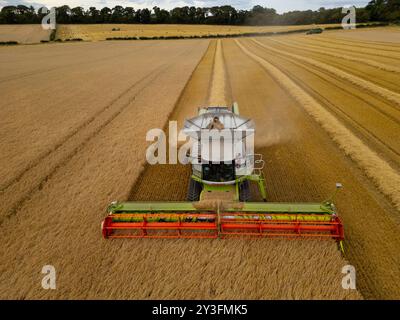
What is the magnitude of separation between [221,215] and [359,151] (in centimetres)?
642

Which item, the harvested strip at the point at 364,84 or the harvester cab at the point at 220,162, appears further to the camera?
the harvested strip at the point at 364,84

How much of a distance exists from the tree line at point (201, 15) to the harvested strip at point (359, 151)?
336ft

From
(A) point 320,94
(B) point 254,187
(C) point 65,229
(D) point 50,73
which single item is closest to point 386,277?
(B) point 254,187

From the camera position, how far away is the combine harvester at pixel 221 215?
20.3ft

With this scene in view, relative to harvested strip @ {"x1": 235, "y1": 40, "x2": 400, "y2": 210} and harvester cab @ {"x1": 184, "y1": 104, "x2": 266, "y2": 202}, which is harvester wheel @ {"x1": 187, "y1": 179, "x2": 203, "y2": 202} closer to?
harvester cab @ {"x1": 184, "y1": 104, "x2": 266, "y2": 202}

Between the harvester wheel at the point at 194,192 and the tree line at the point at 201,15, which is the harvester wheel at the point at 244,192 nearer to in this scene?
the harvester wheel at the point at 194,192

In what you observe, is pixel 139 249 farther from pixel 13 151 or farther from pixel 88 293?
pixel 13 151

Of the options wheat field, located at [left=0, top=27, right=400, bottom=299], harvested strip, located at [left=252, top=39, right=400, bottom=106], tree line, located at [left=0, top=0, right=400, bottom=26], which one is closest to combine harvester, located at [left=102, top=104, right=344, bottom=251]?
wheat field, located at [left=0, top=27, right=400, bottom=299]

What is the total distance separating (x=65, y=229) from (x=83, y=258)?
116cm

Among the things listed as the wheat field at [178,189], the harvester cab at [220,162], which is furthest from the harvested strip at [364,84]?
the harvester cab at [220,162]

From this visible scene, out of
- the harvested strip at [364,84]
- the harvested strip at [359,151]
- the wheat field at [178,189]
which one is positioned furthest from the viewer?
the harvested strip at [364,84]

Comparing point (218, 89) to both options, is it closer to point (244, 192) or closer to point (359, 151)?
point (359, 151)

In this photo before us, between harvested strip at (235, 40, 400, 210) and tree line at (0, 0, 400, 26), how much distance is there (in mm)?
102443

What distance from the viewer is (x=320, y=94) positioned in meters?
17.8
